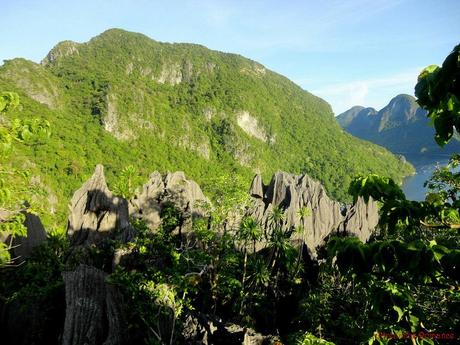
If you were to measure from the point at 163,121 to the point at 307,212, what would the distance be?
110 metres

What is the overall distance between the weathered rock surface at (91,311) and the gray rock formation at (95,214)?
35.5 ft

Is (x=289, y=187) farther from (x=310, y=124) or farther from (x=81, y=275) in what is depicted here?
(x=310, y=124)

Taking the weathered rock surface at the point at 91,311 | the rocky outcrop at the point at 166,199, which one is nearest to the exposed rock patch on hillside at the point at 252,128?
the rocky outcrop at the point at 166,199

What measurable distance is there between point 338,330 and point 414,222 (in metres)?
15.0

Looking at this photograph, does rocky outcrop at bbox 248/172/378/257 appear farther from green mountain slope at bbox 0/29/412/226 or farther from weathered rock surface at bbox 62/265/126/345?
green mountain slope at bbox 0/29/412/226

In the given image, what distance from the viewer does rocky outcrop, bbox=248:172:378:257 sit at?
28.6 m

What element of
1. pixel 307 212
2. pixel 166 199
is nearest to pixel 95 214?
pixel 166 199

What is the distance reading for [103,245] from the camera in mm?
18281

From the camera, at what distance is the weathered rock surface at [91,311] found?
33.1 feet

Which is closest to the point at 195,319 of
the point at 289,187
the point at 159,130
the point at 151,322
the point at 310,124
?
the point at 151,322

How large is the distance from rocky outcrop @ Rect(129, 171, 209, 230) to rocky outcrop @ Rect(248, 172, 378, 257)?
5.08 metres

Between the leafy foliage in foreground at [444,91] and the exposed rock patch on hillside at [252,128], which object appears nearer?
the leafy foliage in foreground at [444,91]

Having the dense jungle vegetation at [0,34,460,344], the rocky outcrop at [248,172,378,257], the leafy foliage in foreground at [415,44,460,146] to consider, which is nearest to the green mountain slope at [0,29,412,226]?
the rocky outcrop at [248,172,378,257]

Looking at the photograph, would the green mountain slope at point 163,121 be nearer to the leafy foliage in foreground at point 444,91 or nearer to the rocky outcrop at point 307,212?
the rocky outcrop at point 307,212
